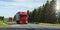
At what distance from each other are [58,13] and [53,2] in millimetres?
5026

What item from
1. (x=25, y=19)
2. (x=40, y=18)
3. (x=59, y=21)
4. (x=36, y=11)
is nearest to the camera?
(x=25, y=19)

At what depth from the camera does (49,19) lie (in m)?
94.6

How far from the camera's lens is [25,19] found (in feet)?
197

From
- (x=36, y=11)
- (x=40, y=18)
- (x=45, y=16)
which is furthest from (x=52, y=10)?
(x=36, y=11)

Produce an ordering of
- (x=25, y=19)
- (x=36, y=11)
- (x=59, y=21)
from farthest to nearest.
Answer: (x=36, y=11) < (x=59, y=21) < (x=25, y=19)

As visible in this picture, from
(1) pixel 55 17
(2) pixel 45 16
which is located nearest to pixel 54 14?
(1) pixel 55 17

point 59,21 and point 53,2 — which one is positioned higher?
point 53,2

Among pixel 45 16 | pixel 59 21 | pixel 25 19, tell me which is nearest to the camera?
pixel 25 19

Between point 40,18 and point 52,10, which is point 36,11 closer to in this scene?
point 40,18

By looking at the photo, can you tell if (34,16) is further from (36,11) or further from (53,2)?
(53,2)

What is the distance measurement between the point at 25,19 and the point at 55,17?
114ft

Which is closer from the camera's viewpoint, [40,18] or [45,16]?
[45,16]

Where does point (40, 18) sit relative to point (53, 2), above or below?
below

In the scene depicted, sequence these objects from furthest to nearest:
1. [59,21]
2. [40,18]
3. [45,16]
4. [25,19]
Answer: [40,18] < [45,16] < [59,21] < [25,19]
